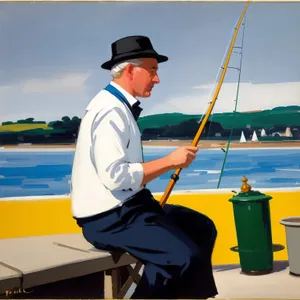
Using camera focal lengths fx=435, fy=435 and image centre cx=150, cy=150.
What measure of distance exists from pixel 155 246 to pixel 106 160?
21.7 inches

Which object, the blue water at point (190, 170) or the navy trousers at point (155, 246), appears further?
the blue water at point (190, 170)

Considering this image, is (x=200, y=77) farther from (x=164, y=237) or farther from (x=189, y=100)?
(x=164, y=237)

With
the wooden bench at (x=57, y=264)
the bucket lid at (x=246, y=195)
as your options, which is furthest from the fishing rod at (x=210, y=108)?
the wooden bench at (x=57, y=264)

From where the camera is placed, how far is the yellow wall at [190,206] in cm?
319

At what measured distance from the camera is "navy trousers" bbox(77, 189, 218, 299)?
2379 millimetres

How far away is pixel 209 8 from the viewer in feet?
11.0

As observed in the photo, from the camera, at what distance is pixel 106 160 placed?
246 centimetres

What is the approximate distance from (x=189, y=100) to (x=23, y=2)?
1446 mm

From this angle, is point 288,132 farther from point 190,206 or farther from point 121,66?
point 121,66

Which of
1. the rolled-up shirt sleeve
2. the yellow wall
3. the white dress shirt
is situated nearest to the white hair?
the white dress shirt

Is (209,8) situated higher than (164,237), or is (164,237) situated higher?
(209,8)

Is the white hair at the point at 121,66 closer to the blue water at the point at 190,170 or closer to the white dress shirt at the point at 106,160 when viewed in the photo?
the white dress shirt at the point at 106,160

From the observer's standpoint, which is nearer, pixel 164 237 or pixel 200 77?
pixel 164 237

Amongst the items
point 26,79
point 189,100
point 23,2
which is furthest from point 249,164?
point 23,2
